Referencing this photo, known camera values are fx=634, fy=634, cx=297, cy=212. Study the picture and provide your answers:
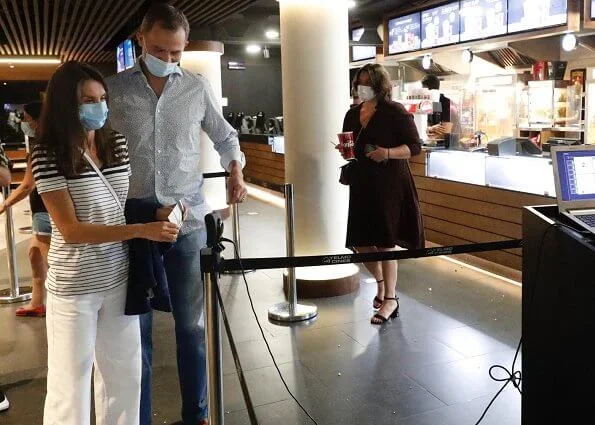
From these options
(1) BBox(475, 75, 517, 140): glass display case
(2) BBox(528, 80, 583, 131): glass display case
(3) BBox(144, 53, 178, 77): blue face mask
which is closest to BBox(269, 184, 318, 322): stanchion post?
(3) BBox(144, 53, 178, 77): blue face mask

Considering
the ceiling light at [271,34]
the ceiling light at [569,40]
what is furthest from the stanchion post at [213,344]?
the ceiling light at [271,34]

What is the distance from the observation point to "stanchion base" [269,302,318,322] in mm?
4453

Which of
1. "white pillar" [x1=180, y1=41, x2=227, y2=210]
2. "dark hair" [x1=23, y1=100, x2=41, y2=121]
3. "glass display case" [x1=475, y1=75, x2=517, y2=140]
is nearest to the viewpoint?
"dark hair" [x1=23, y1=100, x2=41, y2=121]

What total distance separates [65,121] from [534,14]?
5504 millimetres

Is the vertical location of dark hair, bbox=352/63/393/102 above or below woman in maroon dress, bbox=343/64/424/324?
above

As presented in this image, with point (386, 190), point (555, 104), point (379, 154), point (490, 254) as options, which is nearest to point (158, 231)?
point (379, 154)

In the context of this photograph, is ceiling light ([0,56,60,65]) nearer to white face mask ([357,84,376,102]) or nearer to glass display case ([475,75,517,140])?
glass display case ([475,75,517,140])

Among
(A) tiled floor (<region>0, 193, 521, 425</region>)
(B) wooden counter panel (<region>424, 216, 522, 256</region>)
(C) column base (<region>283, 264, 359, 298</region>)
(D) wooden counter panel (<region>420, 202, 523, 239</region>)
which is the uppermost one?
(D) wooden counter panel (<region>420, 202, 523, 239</region>)

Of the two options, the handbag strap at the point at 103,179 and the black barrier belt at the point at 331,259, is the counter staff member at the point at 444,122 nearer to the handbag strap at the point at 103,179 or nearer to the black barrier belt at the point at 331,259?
the black barrier belt at the point at 331,259

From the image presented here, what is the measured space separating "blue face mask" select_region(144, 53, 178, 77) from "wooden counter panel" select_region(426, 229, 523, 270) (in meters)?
3.63

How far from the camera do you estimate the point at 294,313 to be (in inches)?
177

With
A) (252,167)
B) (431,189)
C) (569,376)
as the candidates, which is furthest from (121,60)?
(569,376)

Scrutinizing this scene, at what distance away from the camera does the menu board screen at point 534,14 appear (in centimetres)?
598

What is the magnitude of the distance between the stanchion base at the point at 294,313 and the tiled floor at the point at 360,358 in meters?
0.09
